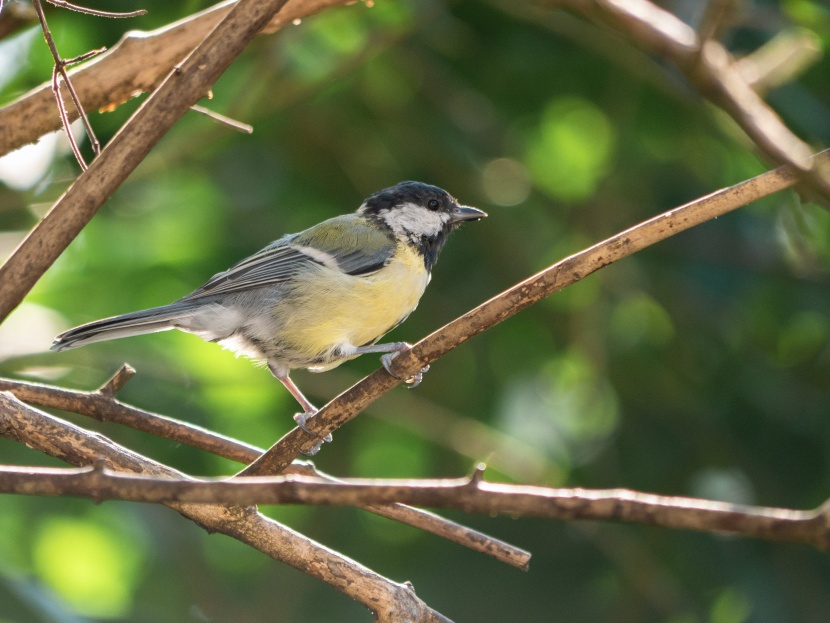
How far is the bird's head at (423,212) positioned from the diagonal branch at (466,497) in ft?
7.85

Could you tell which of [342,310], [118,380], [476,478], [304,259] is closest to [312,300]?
[342,310]

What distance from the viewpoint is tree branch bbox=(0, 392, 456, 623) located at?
200 centimetres

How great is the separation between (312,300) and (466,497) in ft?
6.68

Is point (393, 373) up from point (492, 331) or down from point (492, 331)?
up

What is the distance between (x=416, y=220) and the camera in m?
3.78

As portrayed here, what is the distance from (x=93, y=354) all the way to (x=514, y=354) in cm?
202

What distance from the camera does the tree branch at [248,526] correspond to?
2.00 m

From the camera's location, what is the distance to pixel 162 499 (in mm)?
1380

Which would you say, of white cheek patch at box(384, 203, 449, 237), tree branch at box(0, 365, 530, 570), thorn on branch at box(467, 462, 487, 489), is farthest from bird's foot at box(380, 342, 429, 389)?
white cheek patch at box(384, 203, 449, 237)

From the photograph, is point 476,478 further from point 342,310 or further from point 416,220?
point 416,220

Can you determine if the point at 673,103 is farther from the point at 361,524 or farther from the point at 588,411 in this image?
the point at 361,524

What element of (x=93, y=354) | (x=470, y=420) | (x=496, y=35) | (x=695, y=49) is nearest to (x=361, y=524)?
(x=470, y=420)

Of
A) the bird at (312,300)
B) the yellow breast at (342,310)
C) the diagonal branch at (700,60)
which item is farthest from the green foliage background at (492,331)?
the diagonal branch at (700,60)

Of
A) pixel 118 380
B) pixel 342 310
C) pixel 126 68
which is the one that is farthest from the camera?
pixel 342 310
